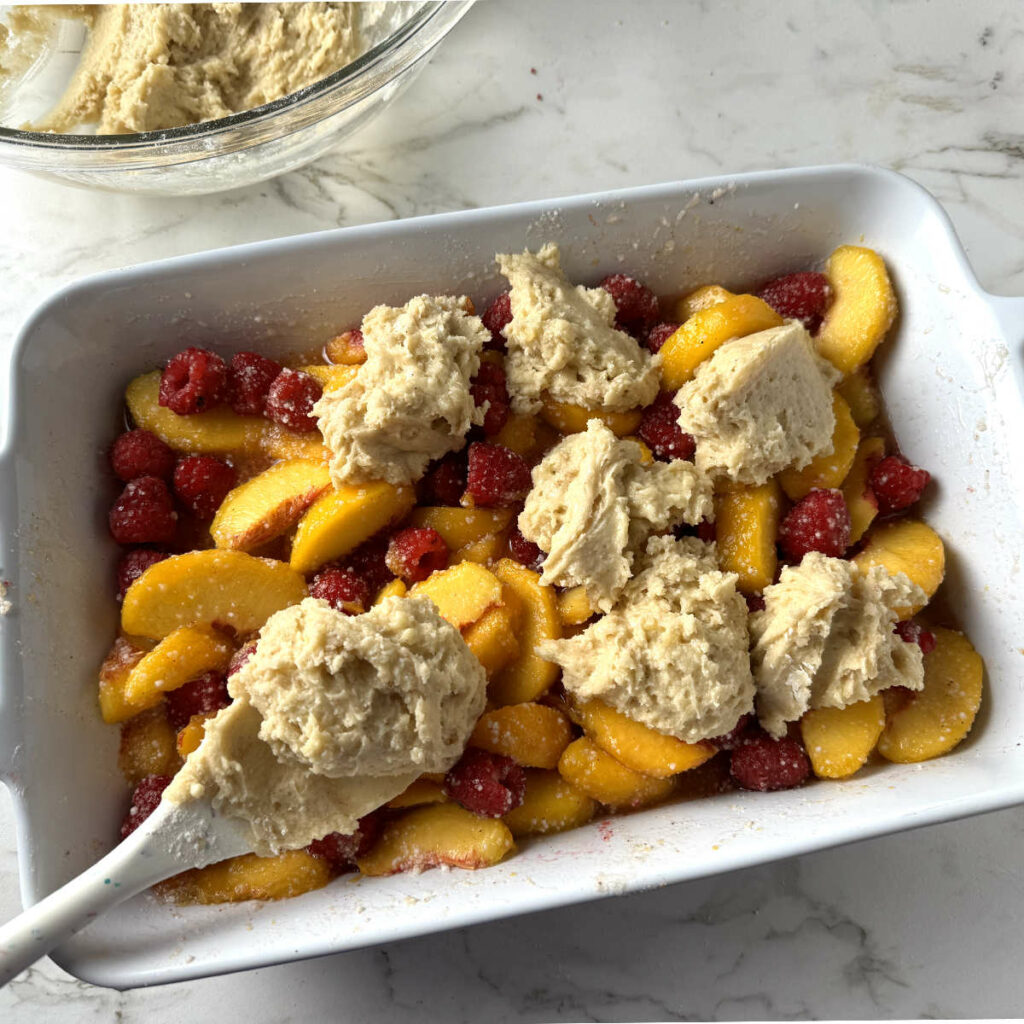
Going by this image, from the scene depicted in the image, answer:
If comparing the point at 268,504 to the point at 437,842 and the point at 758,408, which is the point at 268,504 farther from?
the point at 758,408

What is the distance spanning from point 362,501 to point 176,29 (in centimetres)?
94

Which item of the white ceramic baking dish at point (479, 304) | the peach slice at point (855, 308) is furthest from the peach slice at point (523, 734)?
the peach slice at point (855, 308)

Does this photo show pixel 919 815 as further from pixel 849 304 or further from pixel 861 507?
pixel 849 304

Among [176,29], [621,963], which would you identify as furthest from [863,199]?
[621,963]

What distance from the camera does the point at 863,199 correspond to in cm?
146

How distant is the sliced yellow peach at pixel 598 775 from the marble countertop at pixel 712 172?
13.1 inches

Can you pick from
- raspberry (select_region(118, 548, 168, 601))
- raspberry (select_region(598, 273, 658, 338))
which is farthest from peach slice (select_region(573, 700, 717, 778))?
raspberry (select_region(118, 548, 168, 601))

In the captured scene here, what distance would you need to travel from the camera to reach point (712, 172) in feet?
6.09

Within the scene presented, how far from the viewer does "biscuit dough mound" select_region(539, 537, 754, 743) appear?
1.29 m

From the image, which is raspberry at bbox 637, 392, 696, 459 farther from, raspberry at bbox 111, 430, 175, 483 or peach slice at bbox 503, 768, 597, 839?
raspberry at bbox 111, 430, 175, 483

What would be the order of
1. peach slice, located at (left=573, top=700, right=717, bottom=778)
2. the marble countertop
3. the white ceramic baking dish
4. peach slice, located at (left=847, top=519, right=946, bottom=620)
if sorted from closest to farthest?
the white ceramic baking dish, peach slice, located at (left=573, top=700, right=717, bottom=778), peach slice, located at (left=847, top=519, right=946, bottom=620), the marble countertop

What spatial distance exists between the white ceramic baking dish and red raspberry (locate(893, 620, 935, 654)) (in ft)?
0.33

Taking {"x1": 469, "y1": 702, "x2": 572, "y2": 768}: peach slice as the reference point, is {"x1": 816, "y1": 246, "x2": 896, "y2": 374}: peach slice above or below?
above

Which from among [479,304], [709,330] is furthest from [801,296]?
[479,304]
